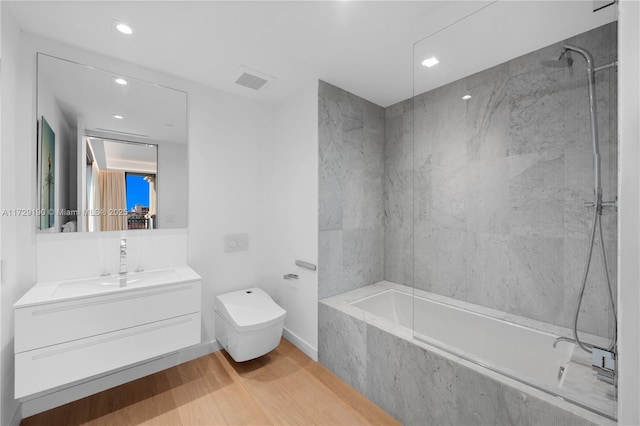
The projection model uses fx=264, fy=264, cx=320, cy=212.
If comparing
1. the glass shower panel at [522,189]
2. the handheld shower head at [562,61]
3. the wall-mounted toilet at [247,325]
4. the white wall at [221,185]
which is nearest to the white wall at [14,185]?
the white wall at [221,185]

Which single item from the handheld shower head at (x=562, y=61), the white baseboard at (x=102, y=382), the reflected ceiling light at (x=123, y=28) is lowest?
the white baseboard at (x=102, y=382)

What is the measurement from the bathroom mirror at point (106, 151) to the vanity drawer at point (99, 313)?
627 millimetres

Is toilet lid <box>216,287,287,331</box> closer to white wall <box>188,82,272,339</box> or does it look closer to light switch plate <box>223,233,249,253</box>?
white wall <box>188,82,272,339</box>

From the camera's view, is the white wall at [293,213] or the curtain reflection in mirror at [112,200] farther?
the white wall at [293,213]

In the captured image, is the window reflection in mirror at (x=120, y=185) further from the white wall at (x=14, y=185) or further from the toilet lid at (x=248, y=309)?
the toilet lid at (x=248, y=309)

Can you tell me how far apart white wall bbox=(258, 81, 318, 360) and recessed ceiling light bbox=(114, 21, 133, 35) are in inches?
51.9

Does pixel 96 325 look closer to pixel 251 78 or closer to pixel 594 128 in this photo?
pixel 251 78

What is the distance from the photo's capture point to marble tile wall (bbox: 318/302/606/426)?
3.93 feet

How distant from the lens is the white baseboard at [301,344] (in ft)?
7.64

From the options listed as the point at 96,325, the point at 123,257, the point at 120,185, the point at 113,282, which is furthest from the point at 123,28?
the point at 96,325

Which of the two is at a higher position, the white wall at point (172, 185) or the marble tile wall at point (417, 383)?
the white wall at point (172, 185)

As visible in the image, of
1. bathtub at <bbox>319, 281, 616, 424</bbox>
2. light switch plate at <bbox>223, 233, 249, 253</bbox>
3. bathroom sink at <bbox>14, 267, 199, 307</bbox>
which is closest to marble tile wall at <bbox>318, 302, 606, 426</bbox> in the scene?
bathtub at <bbox>319, 281, 616, 424</bbox>

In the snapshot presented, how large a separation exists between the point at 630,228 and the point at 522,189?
1401 millimetres

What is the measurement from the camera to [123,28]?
66.3 inches
